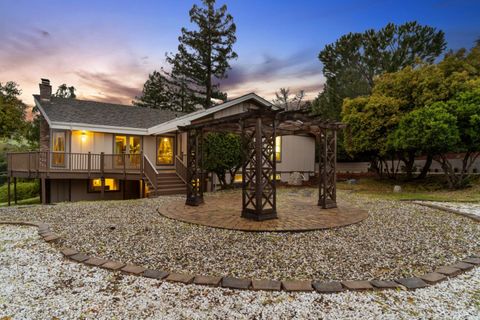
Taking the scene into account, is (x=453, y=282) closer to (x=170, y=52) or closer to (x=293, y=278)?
(x=293, y=278)

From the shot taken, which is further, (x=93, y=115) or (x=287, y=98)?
(x=287, y=98)

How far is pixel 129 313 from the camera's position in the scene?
8.16 feet

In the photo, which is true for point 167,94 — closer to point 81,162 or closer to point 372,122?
point 81,162

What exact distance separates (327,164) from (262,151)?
2.67 m

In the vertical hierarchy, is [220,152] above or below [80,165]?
above

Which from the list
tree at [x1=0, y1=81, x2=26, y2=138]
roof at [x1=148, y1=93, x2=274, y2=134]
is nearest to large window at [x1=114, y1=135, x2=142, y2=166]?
roof at [x1=148, y1=93, x2=274, y2=134]

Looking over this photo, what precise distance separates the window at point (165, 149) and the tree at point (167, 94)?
11.4 metres

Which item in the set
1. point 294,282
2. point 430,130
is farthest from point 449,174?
point 294,282

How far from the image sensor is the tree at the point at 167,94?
26438 millimetres

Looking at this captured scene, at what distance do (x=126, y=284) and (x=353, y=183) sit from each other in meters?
15.8

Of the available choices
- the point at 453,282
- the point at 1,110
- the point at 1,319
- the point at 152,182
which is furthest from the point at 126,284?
the point at 1,110

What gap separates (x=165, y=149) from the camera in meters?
15.5

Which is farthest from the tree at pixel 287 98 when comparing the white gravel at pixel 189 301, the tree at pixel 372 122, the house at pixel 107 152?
the white gravel at pixel 189 301

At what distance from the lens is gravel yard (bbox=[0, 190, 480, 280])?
11.5 feet
